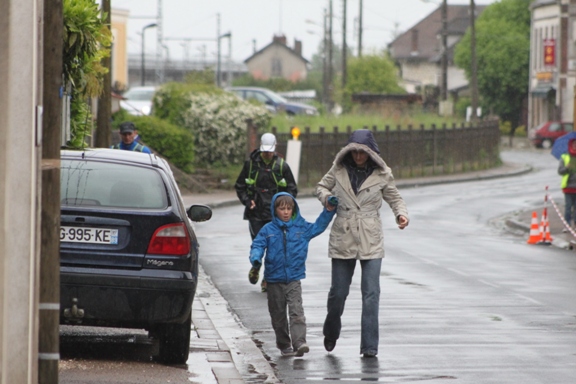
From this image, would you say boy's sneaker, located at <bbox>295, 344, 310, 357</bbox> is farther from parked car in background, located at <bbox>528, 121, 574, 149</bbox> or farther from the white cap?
parked car in background, located at <bbox>528, 121, 574, 149</bbox>

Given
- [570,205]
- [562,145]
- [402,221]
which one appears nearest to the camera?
[402,221]

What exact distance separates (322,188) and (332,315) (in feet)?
3.20

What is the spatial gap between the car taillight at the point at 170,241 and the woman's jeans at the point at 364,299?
137 centimetres

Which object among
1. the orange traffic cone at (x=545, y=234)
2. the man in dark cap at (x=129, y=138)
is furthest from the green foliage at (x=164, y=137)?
the man in dark cap at (x=129, y=138)

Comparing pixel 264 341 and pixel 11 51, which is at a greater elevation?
pixel 11 51

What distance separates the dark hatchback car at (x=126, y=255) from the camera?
28.6 ft

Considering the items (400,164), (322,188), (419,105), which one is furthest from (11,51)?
(419,105)

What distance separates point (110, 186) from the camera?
360 inches

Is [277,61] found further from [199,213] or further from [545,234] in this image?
[199,213]

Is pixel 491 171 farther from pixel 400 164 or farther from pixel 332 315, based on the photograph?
pixel 332 315

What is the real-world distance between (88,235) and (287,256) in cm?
167

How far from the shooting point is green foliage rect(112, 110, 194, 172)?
34.7 meters

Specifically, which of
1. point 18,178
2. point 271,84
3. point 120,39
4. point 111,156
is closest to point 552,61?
point 120,39

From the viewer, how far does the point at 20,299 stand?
255 inches
